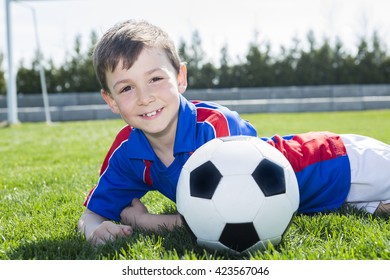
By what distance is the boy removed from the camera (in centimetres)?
243

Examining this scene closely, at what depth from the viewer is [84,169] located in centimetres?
471

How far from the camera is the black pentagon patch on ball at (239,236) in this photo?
195 cm

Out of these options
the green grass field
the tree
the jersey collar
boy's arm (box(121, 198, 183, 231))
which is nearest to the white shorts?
the green grass field

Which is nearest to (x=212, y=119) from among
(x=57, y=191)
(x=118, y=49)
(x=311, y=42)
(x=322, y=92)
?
(x=118, y=49)

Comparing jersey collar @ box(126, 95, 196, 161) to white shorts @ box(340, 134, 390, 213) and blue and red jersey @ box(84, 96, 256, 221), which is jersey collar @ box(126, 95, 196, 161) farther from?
white shorts @ box(340, 134, 390, 213)

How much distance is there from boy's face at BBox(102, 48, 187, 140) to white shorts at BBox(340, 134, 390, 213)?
1.16 meters

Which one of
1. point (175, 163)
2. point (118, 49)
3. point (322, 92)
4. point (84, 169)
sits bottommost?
point (322, 92)

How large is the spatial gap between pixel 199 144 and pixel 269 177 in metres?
0.61

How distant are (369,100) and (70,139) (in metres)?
11.1

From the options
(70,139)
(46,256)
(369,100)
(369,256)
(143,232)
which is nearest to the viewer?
(369,256)

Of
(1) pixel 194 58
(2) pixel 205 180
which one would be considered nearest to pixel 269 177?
(2) pixel 205 180

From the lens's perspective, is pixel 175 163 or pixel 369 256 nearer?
pixel 369 256

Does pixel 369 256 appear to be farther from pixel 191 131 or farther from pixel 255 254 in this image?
pixel 191 131

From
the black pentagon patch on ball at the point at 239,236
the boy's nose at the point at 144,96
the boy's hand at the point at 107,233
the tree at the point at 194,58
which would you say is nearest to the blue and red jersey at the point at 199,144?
the boy's nose at the point at 144,96
